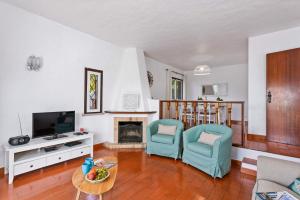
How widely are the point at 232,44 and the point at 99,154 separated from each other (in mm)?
4508

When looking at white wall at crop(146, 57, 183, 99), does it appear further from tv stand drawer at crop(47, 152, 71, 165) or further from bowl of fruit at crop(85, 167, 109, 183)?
bowl of fruit at crop(85, 167, 109, 183)

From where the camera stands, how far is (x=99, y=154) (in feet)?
12.5

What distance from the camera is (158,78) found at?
638cm

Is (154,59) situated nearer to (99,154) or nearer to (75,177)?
(99,154)

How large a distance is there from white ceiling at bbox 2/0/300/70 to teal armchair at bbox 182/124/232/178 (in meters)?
2.11

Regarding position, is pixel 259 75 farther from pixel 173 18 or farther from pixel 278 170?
pixel 278 170

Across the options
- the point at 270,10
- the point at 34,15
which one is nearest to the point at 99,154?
the point at 34,15

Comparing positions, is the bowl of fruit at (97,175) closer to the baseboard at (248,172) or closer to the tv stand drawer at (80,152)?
the tv stand drawer at (80,152)

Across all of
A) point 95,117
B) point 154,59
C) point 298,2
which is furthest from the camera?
point 154,59

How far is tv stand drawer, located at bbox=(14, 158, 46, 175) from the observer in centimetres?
252

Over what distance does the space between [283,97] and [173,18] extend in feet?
9.17

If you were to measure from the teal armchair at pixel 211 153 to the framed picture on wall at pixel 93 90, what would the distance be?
2.40m

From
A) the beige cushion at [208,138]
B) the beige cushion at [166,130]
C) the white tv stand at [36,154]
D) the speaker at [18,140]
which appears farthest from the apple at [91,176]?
the beige cushion at [166,130]

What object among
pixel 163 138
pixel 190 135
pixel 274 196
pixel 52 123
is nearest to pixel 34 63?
pixel 52 123
